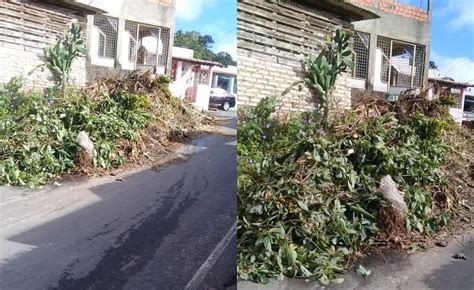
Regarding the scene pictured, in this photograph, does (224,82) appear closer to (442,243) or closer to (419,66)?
(419,66)

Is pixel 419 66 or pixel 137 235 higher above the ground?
pixel 419 66

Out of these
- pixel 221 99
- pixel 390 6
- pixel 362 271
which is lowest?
pixel 362 271

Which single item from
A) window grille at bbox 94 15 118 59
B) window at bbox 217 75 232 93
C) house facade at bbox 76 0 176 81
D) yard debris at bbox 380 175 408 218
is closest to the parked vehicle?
window at bbox 217 75 232 93

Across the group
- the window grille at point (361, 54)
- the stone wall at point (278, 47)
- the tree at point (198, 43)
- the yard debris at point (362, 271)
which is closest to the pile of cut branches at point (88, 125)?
the tree at point (198, 43)

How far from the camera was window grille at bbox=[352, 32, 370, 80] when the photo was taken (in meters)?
1.08

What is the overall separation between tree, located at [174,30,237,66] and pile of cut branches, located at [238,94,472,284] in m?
0.26

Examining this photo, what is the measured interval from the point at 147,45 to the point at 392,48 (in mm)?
638

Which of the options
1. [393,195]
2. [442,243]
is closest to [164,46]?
[393,195]

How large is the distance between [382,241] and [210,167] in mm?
493

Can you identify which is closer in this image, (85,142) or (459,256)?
(459,256)

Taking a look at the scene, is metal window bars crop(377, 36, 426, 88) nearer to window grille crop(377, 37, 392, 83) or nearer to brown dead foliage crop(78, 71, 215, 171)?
window grille crop(377, 37, 392, 83)

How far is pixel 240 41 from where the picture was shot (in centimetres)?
106

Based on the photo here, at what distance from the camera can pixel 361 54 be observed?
3.55ft

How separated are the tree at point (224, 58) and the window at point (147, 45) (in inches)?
6.2
